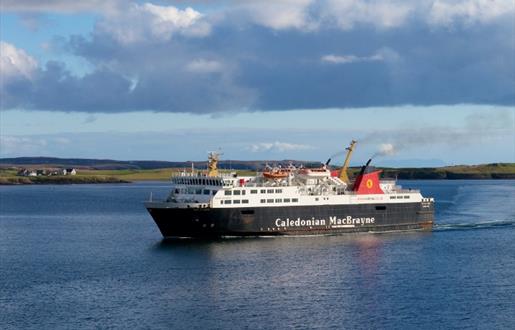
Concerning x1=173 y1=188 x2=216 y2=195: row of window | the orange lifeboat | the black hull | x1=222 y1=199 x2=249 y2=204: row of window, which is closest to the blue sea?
the black hull

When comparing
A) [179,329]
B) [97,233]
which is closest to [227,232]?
[97,233]

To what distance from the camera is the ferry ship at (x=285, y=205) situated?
263 feet

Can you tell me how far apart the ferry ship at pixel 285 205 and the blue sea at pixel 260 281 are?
1.84 m

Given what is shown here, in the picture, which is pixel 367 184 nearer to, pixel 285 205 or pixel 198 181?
pixel 285 205

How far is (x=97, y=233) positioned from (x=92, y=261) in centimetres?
2415

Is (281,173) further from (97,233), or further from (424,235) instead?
(97,233)

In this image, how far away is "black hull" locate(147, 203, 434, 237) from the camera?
262 feet

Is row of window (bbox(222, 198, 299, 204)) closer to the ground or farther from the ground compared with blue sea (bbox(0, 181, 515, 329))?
farther from the ground

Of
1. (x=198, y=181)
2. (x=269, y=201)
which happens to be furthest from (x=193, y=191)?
(x=269, y=201)

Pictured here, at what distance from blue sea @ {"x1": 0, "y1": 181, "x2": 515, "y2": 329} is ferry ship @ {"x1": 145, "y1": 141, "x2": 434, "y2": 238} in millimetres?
1843

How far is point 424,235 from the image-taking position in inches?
3469

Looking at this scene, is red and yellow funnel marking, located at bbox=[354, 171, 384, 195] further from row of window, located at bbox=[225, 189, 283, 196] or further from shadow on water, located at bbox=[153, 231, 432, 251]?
row of window, located at bbox=[225, 189, 283, 196]

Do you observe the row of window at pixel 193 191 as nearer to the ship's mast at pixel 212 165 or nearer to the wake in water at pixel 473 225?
the ship's mast at pixel 212 165

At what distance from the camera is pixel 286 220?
8312cm
